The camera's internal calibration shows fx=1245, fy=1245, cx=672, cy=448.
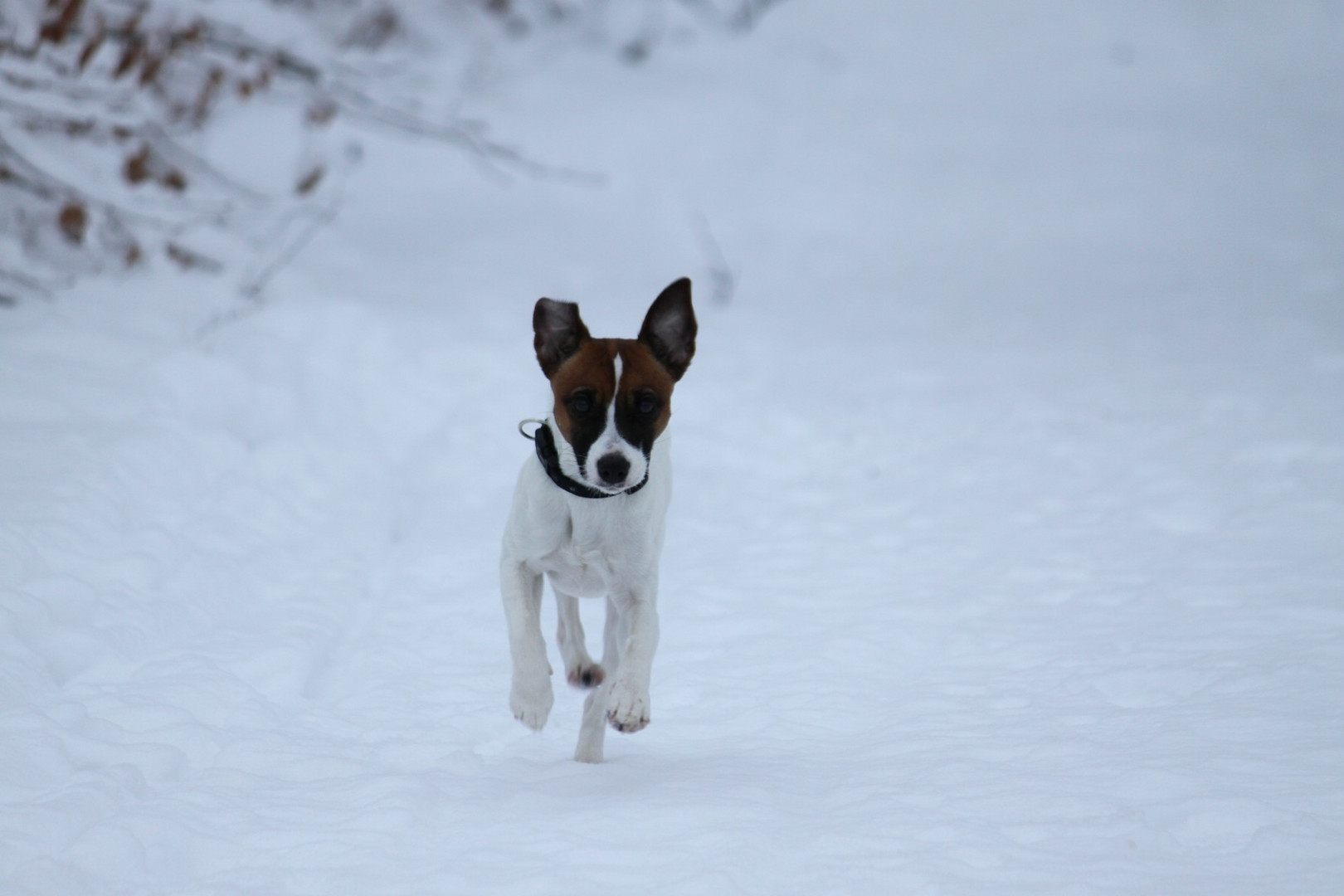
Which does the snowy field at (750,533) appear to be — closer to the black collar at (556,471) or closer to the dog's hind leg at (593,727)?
the dog's hind leg at (593,727)

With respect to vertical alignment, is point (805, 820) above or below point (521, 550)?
below

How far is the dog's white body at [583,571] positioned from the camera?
4.36 m

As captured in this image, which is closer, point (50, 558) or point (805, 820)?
point (805, 820)

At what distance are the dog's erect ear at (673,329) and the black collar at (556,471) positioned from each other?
0.46m

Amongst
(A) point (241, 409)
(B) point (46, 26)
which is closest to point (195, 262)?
(A) point (241, 409)

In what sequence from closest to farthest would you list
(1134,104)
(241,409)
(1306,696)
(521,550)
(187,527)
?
(521,550) → (1306,696) → (187,527) → (241,409) → (1134,104)

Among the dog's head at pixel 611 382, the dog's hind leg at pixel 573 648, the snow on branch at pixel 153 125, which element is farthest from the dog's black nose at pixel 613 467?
the snow on branch at pixel 153 125

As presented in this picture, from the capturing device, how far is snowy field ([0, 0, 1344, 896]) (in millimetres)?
3898

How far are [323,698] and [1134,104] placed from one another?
17172 mm

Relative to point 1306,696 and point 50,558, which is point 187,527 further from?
point 1306,696

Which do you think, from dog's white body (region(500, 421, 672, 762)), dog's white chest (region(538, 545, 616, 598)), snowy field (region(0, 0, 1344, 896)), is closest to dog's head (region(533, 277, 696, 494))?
dog's white body (region(500, 421, 672, 762))

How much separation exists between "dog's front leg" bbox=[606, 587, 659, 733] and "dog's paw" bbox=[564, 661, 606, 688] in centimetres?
26

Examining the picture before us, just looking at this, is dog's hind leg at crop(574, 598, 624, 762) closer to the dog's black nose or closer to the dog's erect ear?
the dog's black nose

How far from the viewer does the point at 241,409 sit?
8.65m
